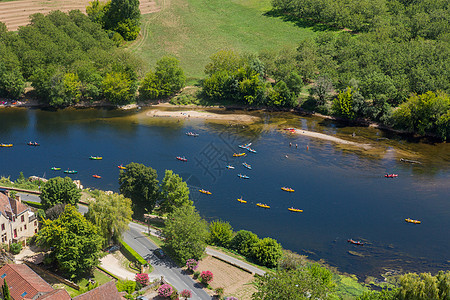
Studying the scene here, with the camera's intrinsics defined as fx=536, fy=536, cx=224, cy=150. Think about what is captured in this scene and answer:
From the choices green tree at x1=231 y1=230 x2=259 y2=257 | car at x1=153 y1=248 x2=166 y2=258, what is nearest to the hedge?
car at x1=153 y1=248 x2=166 y2=258

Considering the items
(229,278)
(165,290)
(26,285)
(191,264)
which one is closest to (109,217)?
(191,264)

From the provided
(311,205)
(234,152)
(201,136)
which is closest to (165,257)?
(311,205)

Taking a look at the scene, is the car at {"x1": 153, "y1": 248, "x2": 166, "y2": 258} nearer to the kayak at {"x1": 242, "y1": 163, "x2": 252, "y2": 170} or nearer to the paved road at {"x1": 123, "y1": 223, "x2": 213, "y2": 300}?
the paved road at {"x1": 123, "y1": 223, "x2": 213, "y2": 300}

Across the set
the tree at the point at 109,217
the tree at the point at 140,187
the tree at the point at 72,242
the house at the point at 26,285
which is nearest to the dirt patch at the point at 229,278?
the tree at the point at 109,217

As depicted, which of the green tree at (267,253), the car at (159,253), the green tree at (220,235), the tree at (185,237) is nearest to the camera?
the tree at (185,237)

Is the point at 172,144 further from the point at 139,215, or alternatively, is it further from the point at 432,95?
the point at 432,95

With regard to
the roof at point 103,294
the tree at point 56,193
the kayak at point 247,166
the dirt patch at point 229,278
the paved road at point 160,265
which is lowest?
the dirt patch at point 229,278

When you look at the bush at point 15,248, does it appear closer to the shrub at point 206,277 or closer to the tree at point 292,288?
the shrub at point 206,277
